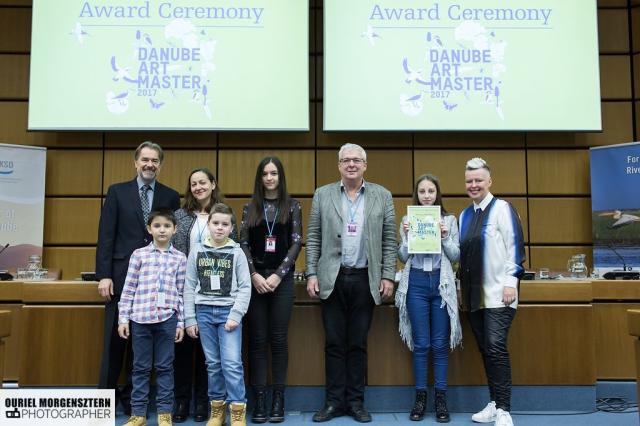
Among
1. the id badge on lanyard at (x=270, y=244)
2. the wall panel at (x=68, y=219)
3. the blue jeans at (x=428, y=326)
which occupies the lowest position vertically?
the blue jeans at (x=428, y=326)

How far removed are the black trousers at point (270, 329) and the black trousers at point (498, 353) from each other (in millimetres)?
1110

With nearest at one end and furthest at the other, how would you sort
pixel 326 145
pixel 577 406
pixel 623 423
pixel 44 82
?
pixel 623 423, pixel 577 406, pixel 44 82, pixel 326 145

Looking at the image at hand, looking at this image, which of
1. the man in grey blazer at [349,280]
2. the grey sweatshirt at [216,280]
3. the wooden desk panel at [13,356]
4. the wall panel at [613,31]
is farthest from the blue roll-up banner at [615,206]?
the wooden desk panel at [13,356]

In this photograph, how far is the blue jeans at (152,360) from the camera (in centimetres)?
254

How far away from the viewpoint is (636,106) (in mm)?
4699

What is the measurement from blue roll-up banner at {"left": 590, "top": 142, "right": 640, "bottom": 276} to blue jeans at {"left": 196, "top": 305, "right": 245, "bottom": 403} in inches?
129

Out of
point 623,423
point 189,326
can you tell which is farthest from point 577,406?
point 189,326

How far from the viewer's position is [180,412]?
9.34 feet

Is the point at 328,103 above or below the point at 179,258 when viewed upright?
above

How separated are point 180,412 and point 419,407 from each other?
137 centimetres

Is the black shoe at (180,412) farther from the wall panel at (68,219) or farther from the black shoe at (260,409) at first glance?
the wall panel at (68,219)

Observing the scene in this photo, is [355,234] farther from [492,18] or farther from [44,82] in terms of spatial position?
[44,82]

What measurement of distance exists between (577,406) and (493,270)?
1100 mm

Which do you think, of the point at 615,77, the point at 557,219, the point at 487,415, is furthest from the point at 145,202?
the point at 615,77
